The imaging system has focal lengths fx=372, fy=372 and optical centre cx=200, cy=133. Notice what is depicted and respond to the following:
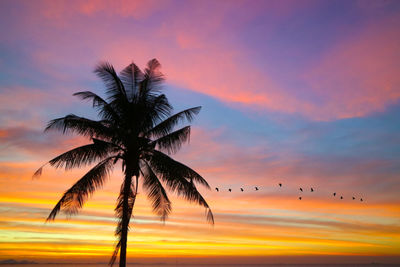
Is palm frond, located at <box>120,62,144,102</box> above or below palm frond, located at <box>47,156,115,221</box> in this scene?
above

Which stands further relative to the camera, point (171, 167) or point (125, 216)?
point (171, 167)

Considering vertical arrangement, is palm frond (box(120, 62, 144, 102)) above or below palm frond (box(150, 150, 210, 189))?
above

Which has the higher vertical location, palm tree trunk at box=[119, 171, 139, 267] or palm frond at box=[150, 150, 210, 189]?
palm frond at box=[150, 150, 210, 189]

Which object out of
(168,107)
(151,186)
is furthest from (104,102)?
(151,186)

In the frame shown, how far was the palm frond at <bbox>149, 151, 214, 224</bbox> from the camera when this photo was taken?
18.8 meters

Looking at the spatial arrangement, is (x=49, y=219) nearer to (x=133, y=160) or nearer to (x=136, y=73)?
(x=133, y=160)

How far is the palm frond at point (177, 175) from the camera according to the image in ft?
61.7

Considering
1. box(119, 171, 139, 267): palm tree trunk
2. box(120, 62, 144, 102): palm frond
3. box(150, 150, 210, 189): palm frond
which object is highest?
box(120, 62, 144, 102): palm frond

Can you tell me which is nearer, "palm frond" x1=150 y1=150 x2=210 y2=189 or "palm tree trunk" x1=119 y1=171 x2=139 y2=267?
"palm tree trunk" x1=119 y1=171 x2=139 y2=267

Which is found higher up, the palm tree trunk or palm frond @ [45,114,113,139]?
palm frond @ [45,114,113,139]

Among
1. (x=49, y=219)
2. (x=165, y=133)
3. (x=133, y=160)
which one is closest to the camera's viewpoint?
(x=49, y=219)

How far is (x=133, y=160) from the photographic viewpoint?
1872 cm

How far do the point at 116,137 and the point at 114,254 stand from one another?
577 cm

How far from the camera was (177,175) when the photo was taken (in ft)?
61.9
